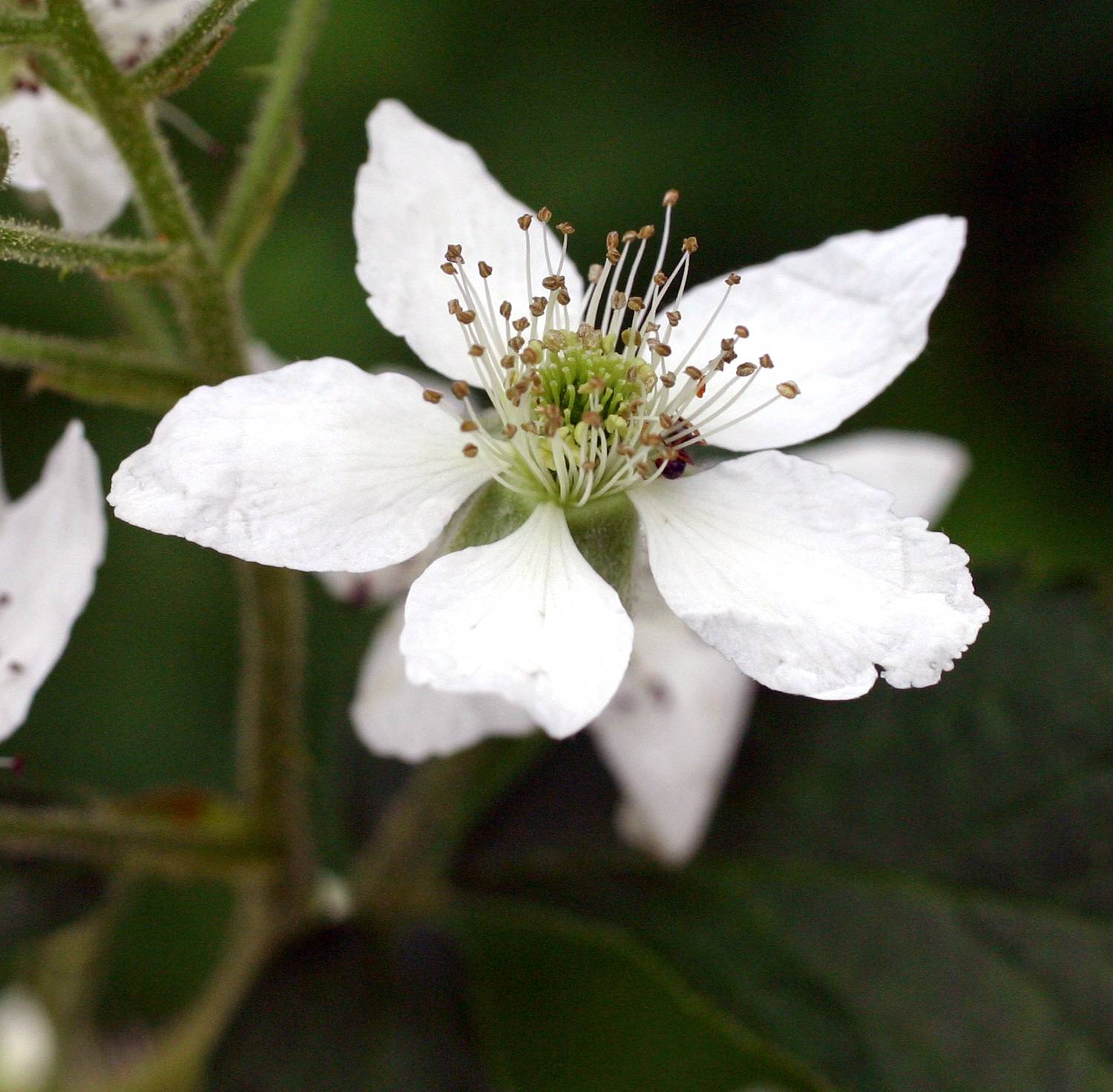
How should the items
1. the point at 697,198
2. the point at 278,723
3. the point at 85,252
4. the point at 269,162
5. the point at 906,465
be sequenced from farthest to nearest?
the point at 697,198
the point at 906,465
the point at 278,723
the point at 269,162
the point at 85,252

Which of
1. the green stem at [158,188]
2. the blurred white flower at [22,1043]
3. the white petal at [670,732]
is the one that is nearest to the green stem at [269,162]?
the green stem at [158,188]

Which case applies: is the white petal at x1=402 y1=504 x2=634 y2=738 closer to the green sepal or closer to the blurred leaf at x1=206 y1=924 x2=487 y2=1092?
the green sepal

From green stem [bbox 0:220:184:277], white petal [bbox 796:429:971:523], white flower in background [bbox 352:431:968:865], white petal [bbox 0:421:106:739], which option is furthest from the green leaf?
green stem [bbox 0:220:184:277]

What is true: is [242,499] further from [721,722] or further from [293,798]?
[721,722]

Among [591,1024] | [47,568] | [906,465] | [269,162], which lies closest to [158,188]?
[269,162]

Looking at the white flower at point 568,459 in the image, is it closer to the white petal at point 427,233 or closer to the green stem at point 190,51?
the white petal at point 427,233

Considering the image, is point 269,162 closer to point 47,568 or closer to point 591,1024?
point 47,568

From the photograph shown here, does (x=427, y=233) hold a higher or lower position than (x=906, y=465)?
higher
